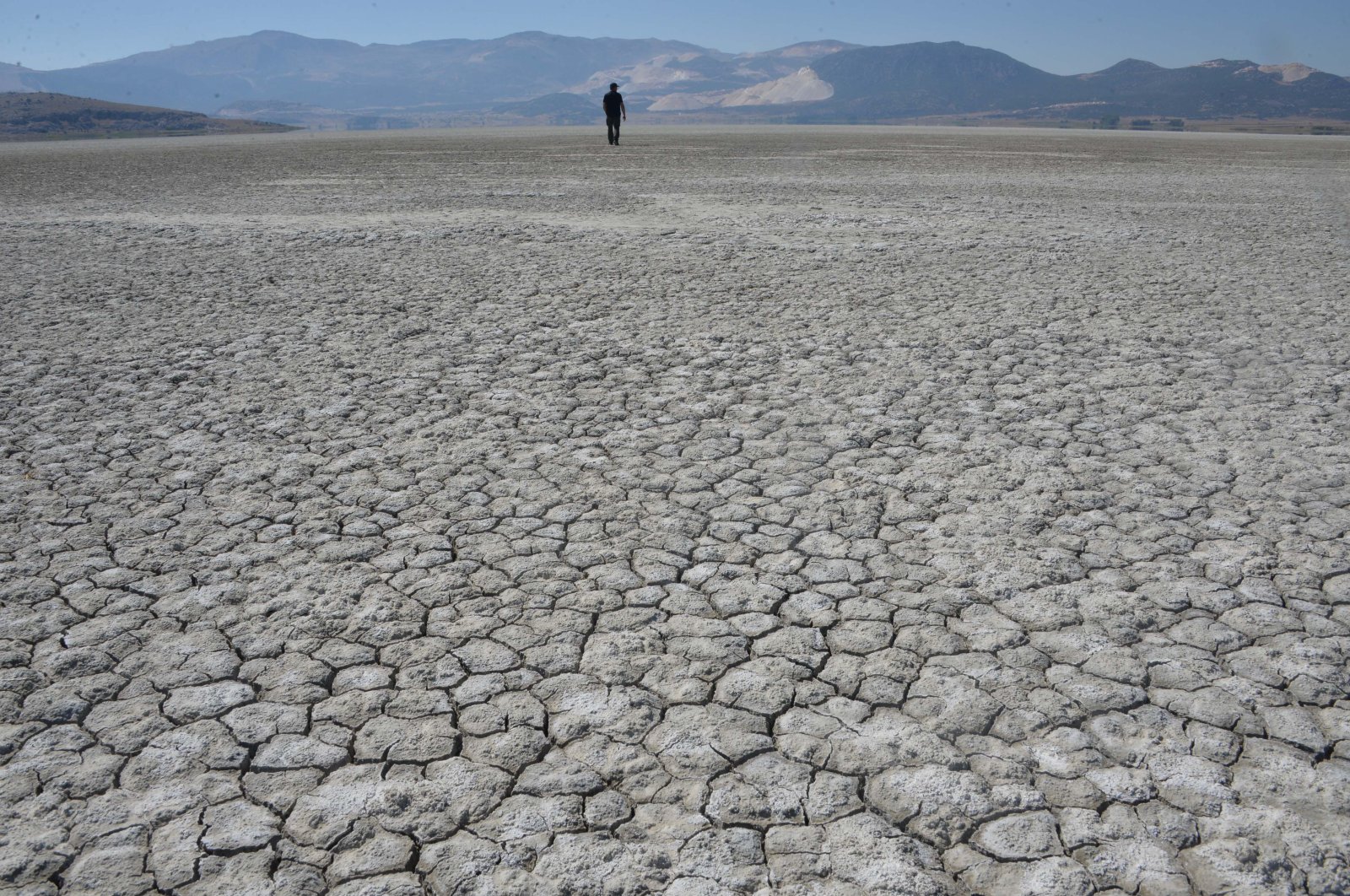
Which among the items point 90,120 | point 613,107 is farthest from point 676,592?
point 90,120

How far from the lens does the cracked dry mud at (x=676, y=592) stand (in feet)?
7.16

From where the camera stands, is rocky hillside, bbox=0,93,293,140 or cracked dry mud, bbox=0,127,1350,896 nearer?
cracked dry mud, bbox=0,127,1350,896

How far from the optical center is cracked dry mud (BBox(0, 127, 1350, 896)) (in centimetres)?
218

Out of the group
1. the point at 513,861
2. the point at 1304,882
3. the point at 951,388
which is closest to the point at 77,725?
the point at 513,861

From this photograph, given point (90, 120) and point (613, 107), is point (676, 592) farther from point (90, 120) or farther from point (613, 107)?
point (90, 120)

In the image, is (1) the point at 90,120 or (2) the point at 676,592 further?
(1) the point at 90,120

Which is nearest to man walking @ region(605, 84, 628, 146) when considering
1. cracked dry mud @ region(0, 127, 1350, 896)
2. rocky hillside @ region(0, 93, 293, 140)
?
cracked dry mud @ region(0, 127, 1350, 896)

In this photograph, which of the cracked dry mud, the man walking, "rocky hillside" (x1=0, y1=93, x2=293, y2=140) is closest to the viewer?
the cracked dry mud

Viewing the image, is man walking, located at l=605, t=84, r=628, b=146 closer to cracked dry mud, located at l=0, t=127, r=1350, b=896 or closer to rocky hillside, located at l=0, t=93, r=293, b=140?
cracked dry mud, located at l=0, t=127, r=1350, b=896

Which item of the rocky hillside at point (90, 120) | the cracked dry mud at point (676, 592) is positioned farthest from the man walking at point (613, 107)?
the rocky hillside at point (90, 120)

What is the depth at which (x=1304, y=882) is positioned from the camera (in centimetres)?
202

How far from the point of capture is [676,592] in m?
3.23

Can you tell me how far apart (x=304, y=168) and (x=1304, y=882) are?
75.0 feet

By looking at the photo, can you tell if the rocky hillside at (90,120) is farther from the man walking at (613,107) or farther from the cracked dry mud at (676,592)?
the cracked dry mud at (676,592)
